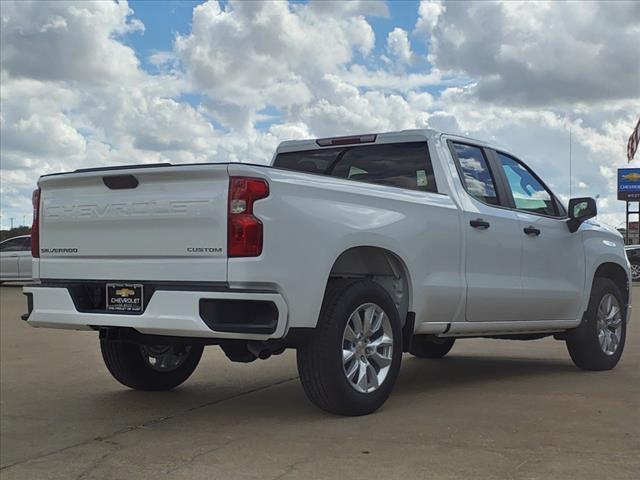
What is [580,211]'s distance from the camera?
749 centimetres

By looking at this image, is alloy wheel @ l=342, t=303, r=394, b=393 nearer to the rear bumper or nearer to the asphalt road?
the asphalt road

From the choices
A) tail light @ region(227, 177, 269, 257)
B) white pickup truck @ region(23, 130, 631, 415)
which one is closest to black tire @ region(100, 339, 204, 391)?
white pickup truck @ region(23, 130, 631, 415)

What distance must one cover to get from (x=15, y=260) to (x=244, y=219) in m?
21.6

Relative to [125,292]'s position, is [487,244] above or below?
above

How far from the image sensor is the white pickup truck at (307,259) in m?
4.84

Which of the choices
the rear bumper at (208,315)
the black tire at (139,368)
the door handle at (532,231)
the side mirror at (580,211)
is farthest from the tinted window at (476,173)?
the black tire at (139,368)

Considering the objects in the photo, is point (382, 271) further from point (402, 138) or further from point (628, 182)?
point (628, 182)

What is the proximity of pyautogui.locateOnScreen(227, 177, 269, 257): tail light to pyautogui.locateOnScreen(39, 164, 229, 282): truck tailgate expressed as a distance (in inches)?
1.8

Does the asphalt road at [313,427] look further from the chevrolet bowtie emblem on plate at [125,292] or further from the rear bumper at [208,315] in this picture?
the chevrolet bowtie emblem on plate at [125,292]

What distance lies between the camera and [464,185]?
21.5 ft

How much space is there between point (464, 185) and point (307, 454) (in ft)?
9.25

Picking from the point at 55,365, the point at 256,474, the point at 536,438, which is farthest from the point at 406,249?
the point at 55,365

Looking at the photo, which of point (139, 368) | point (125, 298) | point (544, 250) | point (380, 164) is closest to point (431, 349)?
point (544, 250)

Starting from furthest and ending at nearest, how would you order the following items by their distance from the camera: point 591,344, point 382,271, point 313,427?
1. point 591,344
2. point 382,271
3. point 313,427
